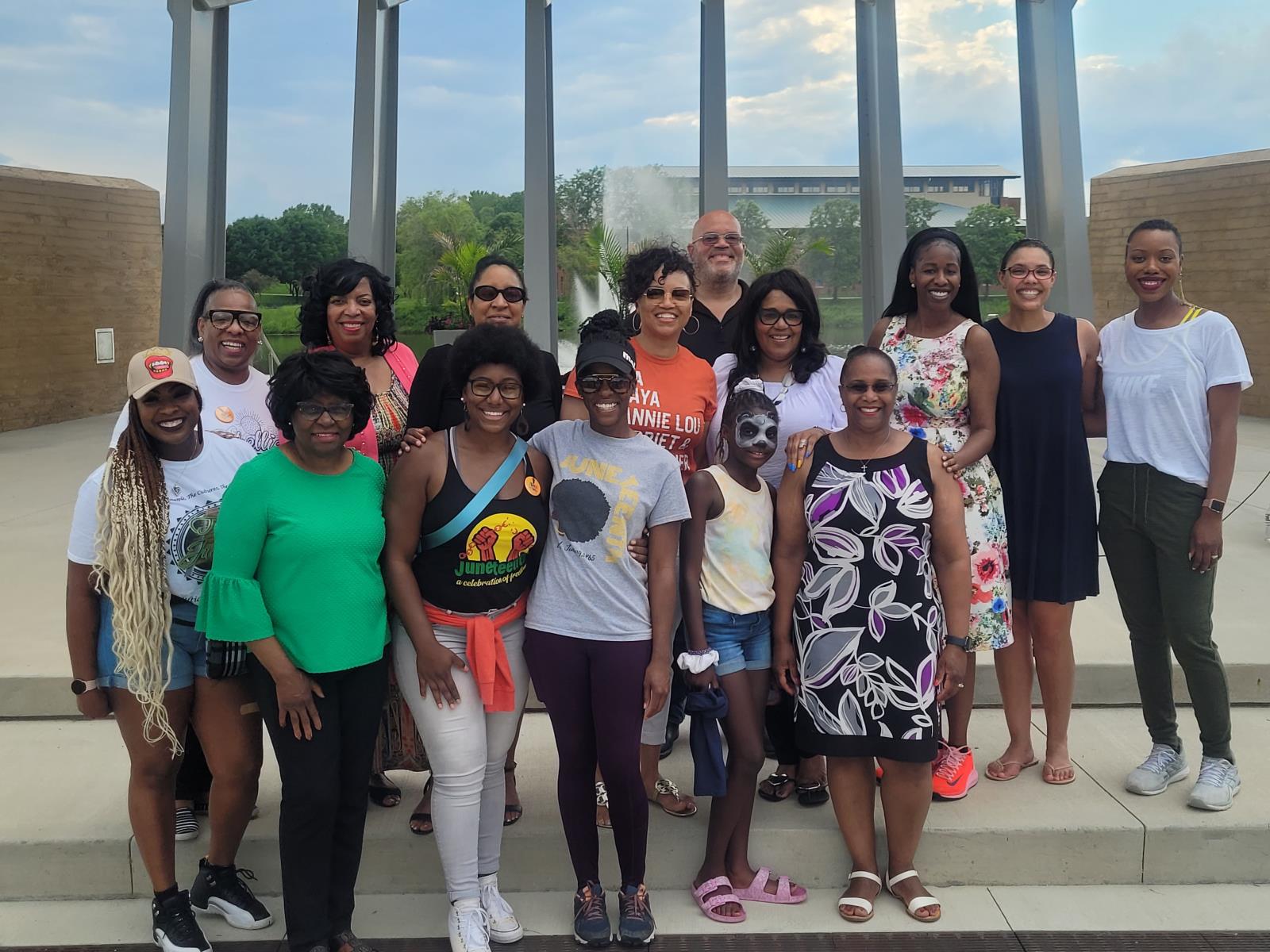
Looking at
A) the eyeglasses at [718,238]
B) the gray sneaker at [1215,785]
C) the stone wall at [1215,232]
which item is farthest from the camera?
the stone wall at [1215,232]

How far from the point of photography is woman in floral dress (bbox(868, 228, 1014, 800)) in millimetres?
3254

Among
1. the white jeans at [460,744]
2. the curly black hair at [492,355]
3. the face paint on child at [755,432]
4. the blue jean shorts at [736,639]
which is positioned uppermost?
the curly black hair at [492,355]

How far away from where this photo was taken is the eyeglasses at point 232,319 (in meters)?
3.07

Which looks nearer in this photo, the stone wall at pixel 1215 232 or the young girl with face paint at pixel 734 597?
the young girl with face paint at pixel 734 597

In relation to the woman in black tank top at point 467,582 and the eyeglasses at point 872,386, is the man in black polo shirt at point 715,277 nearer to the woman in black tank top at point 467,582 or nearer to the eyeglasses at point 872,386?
the eyeglasses at point 872,386

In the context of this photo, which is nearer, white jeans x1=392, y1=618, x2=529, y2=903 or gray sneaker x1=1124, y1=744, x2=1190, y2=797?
white jeans x1=392, y1=618, x2=529, y2=903

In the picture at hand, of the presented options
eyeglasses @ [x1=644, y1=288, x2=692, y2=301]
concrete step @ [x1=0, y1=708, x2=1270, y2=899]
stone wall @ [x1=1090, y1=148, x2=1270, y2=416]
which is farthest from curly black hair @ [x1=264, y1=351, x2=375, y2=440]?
stone wall @ [x1=1090, y1=148, x2=1270, y2=416]

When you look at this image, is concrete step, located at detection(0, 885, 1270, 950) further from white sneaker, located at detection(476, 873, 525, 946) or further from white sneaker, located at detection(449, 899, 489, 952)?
white sneaker, located at detection(449, 899, 489, 952)

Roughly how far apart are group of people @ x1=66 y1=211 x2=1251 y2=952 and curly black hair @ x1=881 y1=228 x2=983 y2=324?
16mm

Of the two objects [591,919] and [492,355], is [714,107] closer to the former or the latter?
[492,355]

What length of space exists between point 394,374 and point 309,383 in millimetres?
669

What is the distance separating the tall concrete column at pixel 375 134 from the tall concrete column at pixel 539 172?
48.1 inches

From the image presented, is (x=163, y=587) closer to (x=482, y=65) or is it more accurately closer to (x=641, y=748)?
(x=641, y=748)

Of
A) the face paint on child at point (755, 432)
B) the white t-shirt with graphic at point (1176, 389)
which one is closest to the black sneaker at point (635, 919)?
the face paint on child at point (755, 432)
